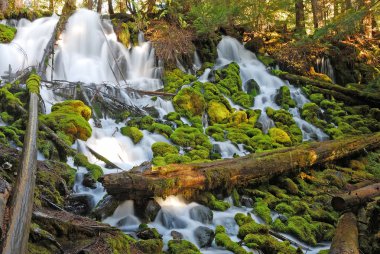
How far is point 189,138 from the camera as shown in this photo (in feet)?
31.0

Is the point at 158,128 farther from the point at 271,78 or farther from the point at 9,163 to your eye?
the point at 271,78

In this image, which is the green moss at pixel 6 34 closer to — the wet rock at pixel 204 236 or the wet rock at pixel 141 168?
the wet rock at pixel 141 168

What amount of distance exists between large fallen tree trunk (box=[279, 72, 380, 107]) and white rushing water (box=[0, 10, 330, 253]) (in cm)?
50

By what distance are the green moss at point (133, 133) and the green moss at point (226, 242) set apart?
3804 millimetres

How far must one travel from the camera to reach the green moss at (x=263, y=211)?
248 inches

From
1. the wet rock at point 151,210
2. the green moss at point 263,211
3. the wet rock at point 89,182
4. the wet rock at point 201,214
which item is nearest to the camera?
the wet rock at point 151,210

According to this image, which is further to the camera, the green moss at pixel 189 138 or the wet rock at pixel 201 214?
the green moss at pixel 189 138

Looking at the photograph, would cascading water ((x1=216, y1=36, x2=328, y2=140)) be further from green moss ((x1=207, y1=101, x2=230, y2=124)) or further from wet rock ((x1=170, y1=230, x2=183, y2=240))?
wet rock ((x1=170, y1=230, x2=183, y2=240))

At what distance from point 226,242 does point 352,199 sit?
88.0 inches

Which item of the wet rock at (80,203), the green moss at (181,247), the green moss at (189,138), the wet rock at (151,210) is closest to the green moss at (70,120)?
the green moss at (189,138)

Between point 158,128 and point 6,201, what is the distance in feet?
20.6

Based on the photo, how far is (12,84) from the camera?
939cm

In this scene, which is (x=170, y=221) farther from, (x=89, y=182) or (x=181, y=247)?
(x=89, y=182)

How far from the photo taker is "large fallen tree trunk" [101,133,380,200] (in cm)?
525
